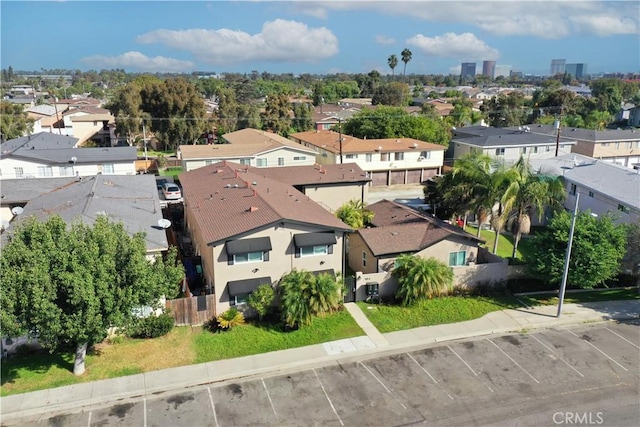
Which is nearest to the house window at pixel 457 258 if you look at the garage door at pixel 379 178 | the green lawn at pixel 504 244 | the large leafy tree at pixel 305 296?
the green lawn at pixel 504 244

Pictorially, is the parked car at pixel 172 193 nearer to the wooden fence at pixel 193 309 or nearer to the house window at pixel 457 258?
the wooden fence at pixel 193 309

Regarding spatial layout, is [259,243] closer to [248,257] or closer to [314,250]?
[248,257]

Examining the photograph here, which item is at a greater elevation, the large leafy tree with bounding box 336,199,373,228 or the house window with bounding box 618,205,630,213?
the house window with bounding box 618,205,630,213

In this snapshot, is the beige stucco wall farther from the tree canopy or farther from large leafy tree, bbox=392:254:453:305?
the tree canopy

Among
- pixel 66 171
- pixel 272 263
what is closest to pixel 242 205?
pixel 272 263

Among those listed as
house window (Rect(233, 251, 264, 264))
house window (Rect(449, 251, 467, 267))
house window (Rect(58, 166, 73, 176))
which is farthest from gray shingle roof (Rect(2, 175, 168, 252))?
house window (Rect(449, 251, 467, 267))

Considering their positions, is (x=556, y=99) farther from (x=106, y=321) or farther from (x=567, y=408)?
(x=106, y=321)
